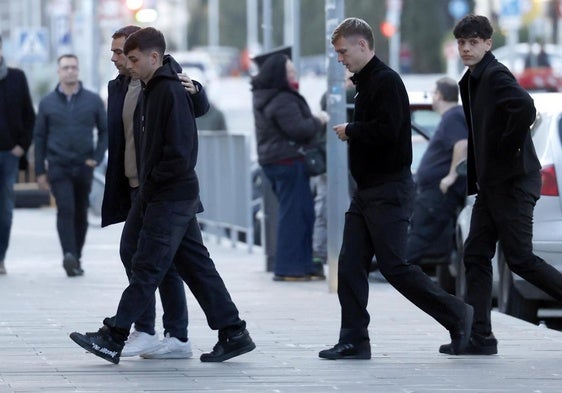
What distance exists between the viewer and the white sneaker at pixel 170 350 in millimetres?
9453

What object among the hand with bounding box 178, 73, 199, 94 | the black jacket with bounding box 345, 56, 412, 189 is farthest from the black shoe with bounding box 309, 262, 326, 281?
the hand with bounding box 178, 73, 199, 94

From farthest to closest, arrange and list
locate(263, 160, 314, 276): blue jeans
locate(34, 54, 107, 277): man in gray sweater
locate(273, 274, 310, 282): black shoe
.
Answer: locate(34, 54, 107, 277): man in gray sweater, locate(273, 274, 310, 282): black shoe, locate(263, 160, 314, 276): blue jeans

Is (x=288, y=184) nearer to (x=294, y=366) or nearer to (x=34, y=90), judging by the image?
(x=294, y=366)

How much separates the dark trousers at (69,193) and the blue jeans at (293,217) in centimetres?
155

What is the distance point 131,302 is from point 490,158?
2002 mm

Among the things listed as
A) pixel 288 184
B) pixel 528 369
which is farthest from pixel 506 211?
pixel 288 184

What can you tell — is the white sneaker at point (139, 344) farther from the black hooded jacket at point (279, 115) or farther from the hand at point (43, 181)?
the hand at point (43, 181)

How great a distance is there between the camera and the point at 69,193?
1502 centimetres

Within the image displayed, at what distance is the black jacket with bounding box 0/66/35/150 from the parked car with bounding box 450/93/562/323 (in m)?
4.60

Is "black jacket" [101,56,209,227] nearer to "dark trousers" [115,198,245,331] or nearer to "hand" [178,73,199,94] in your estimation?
"hand" [178,73,199,94]

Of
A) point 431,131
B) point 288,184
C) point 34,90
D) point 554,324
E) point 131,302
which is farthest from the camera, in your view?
point 34,90

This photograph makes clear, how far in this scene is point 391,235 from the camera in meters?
9.26

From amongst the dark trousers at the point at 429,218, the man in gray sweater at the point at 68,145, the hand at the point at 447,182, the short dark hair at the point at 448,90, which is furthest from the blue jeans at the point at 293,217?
the man in gray sweater at the point at 68,145

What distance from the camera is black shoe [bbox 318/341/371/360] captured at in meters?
9.40
